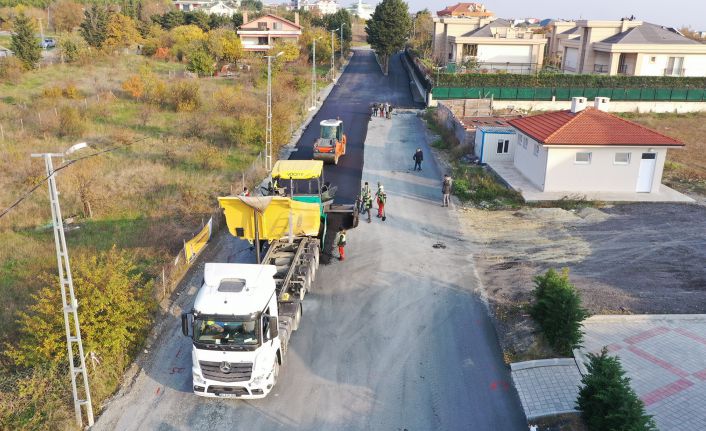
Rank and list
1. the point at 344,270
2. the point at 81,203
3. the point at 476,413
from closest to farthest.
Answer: the point at 476,413
the point at 344,270
the point at 81,203

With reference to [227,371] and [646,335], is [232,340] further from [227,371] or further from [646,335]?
[646,335]

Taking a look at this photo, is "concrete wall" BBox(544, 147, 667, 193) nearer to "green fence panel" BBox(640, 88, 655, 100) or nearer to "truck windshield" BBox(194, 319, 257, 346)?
"truck windshield" BBox(194, 319, 257, 346)

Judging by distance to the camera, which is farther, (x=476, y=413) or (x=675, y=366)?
(x=675, y=366)

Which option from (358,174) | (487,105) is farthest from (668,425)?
(487,105)

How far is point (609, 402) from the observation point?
8930mm

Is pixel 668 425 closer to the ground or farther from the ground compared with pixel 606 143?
closer to the ground

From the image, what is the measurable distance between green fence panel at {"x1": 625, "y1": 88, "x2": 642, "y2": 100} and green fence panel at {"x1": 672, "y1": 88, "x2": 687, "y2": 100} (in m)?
2.67

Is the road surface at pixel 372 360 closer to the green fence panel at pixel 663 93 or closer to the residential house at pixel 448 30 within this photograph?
the green fence panel at pixel 663 93

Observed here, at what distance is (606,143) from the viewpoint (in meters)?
22.5

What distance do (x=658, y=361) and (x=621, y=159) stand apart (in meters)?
13.5

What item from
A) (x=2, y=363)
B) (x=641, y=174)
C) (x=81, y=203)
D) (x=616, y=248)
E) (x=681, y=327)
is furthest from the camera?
(x=641, y=174)

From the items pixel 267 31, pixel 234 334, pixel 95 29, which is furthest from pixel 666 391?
pixel 267 31

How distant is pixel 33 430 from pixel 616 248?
17.3m

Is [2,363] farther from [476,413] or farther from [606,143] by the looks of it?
[606,143]
